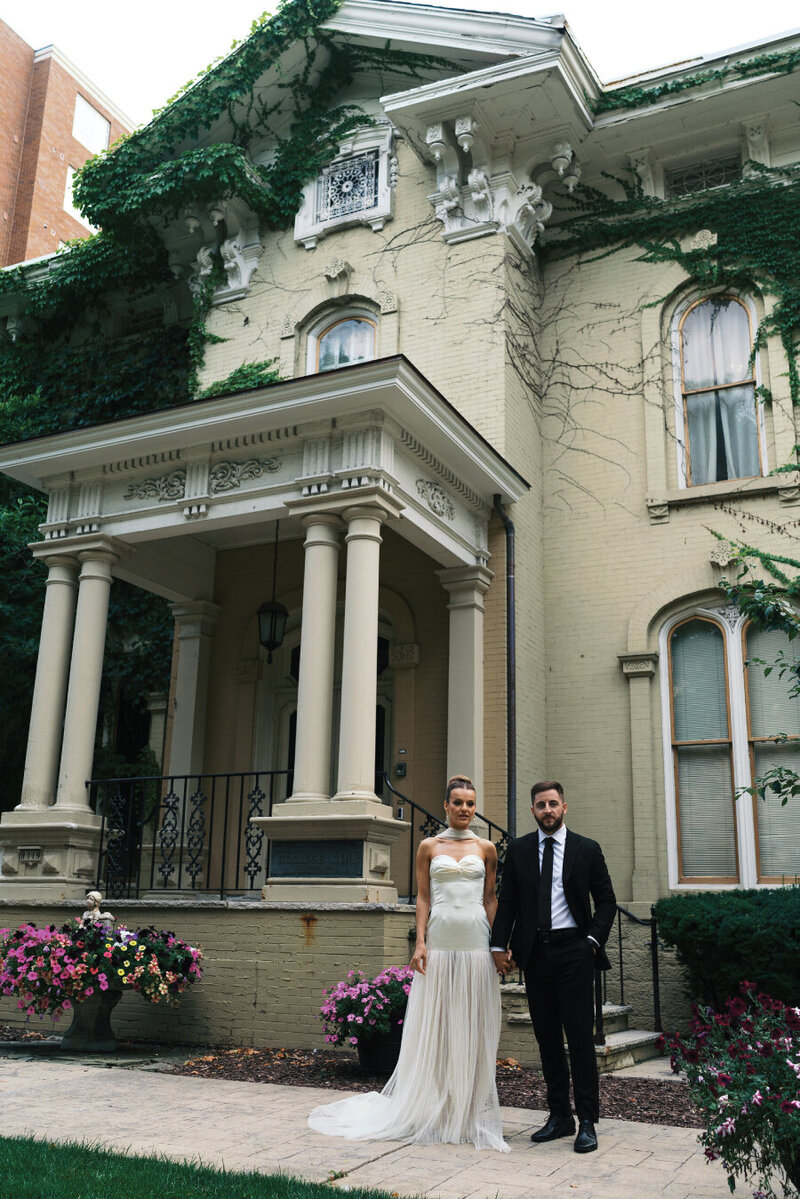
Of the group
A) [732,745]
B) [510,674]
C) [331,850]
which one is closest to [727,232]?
[510,674]

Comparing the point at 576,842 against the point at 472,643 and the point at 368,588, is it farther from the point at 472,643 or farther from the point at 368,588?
the point at 472,643

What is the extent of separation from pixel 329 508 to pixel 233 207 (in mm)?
6527

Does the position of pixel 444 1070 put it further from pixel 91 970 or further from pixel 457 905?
pixel 91 970

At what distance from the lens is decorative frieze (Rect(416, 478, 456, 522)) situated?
35.3 ft

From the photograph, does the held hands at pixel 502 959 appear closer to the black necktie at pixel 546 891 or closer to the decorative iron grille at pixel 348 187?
the black necktie at pixel 546 891

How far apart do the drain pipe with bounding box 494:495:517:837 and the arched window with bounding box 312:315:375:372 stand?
3199mm

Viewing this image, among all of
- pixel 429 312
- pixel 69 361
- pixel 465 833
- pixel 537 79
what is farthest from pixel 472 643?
pixel 69 361

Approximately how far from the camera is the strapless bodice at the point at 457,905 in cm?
603

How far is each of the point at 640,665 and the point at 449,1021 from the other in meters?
6.63

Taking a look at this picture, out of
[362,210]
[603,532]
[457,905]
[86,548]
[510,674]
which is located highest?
[362,210]

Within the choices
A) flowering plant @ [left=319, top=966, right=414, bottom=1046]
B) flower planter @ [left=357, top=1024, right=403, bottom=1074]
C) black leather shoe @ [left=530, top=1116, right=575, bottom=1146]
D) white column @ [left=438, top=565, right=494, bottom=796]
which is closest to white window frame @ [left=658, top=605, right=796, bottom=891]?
white column @ [left=438, top=565, right=494, bottom=796]

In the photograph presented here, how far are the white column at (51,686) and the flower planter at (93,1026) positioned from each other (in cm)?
254

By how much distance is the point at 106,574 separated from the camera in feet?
37.2

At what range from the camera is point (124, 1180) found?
4.56 m
